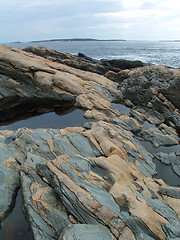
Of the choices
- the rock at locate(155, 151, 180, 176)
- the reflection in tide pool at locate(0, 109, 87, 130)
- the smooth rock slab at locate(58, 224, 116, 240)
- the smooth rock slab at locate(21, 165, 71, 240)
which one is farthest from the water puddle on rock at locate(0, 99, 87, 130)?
the smooth rock slab at locate(58, 224, 116, 240)

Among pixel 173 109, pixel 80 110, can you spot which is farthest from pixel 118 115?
pixel 173 109

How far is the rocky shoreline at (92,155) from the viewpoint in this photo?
7.32 metres

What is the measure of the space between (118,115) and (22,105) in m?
12.0

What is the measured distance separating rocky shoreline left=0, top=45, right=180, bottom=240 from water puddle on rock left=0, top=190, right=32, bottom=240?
0.35m

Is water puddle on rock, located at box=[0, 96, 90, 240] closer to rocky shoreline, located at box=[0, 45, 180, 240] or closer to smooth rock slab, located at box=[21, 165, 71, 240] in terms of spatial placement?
rocky shoreline, located at box=[0, 45, 180, 240]

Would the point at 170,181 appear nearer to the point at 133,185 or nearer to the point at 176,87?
the point at 133,185

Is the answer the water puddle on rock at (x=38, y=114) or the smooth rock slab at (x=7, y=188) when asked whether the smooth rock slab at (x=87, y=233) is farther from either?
the water puddle on rock at (x=38, y=114)

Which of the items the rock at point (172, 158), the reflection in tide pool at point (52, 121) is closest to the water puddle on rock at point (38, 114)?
the reflection in tide pool at point (52, 121)

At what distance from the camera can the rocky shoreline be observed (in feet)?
24.0

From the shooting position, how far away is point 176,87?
2109cm

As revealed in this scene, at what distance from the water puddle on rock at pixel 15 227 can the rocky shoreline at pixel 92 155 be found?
1.14ft

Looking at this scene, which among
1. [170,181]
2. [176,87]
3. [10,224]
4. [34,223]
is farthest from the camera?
[176,87]

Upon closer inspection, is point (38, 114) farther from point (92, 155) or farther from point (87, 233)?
point (87, 233)

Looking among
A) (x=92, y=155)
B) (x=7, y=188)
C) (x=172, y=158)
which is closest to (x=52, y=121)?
(x=92, y=155)
